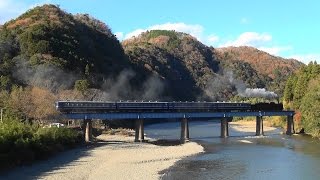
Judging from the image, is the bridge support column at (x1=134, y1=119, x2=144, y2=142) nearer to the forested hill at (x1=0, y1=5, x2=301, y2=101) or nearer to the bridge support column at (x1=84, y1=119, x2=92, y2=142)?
the bridge support column at (x1=84, y1=119, x2=92, y2=142)

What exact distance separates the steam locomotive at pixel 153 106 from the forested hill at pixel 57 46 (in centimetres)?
3558

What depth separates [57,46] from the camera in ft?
374

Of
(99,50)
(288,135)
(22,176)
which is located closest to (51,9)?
(99,50)

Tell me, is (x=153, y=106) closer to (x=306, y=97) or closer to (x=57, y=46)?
(x=306, y=97)

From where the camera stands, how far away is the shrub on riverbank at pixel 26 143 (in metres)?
36.9

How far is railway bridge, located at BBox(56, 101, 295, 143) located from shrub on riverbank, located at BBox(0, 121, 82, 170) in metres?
9.47

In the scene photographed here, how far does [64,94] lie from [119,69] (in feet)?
168

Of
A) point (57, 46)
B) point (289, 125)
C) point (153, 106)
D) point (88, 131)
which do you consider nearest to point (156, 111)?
point (153, 106)

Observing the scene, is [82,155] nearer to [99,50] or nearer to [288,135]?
[288,135]

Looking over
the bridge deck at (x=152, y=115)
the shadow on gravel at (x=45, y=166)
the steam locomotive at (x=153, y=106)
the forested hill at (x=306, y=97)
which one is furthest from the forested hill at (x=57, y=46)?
the shadow on gravel at (x=45, y=166)

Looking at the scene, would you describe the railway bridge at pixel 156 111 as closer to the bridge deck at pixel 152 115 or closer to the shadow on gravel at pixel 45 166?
the bridge deck at pixel 152 115

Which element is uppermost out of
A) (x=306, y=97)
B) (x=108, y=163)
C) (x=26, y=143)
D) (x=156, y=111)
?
(x=306, y=97)

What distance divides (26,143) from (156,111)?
3342 cm

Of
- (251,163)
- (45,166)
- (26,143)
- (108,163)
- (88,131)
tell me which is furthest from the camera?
(88,131)
